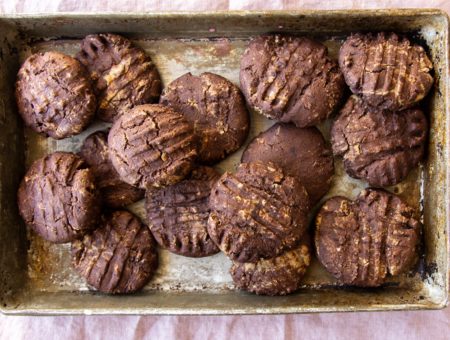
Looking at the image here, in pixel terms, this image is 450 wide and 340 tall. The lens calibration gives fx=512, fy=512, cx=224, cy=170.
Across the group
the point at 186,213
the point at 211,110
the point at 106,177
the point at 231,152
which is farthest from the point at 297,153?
the point at 106,177

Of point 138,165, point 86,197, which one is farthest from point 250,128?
point 86,197

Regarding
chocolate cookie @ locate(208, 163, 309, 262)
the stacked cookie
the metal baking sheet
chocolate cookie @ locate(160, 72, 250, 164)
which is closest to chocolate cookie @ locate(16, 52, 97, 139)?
the stacked cookie

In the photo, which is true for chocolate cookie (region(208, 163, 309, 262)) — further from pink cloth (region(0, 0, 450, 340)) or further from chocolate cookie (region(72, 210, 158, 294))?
pink cloth (region(0, 0, 450, 340))

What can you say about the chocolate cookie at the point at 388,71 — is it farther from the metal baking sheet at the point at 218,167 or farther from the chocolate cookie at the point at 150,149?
the chocolate cookie at the point at 150,149

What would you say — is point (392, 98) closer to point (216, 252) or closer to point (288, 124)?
point (288, 124)

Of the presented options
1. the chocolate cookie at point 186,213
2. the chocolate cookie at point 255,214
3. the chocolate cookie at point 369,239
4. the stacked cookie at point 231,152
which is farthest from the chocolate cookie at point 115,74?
the chocolate cookie at point 369,239

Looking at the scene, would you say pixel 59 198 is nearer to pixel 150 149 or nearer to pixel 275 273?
pixel 150 149
